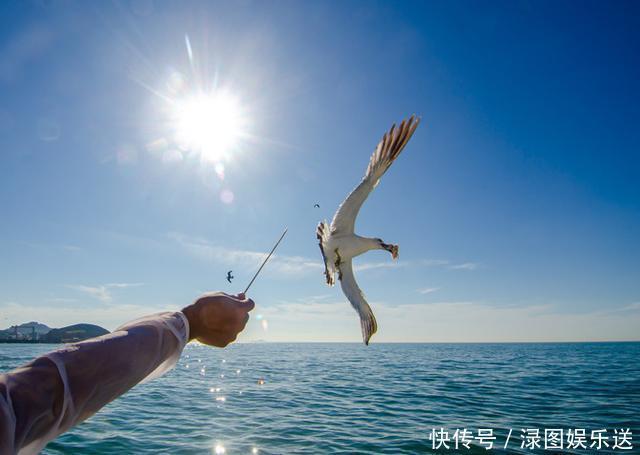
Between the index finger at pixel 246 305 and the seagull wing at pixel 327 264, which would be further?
the seagull wing at pixel 327 264

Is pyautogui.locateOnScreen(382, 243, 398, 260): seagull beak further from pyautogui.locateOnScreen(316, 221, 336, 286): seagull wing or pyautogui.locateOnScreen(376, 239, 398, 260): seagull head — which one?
pyautogui.locateOnScreen(316, 221, 336, 286): seagull wing

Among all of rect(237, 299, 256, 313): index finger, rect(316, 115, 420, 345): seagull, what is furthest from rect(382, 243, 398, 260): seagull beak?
rect(237, 299, 256, 313): index finger

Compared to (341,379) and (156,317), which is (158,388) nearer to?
(341,379)

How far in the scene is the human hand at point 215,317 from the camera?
188cm

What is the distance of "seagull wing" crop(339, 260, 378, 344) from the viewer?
8423 millimetres

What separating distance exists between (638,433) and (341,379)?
16.6 m

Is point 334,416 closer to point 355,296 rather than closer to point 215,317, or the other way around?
point 355,296

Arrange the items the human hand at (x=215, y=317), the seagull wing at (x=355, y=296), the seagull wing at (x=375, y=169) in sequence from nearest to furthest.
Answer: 1. the human hand at (x=215, y=317)
2. the seagull wing at (x=375, y=169)
3. the seagull wing at (x=355, y=296)

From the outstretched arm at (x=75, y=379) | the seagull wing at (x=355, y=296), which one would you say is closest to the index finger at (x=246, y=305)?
the outstretched arm at (x=75, y=379)

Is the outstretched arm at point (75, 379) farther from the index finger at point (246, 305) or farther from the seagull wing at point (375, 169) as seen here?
the seagull wing at point (375, 169)

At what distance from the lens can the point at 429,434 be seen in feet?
40.2

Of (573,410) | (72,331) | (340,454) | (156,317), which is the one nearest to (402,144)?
(156,317)

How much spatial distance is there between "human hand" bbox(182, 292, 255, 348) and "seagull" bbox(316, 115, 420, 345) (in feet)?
19.5

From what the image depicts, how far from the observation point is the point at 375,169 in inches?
309
